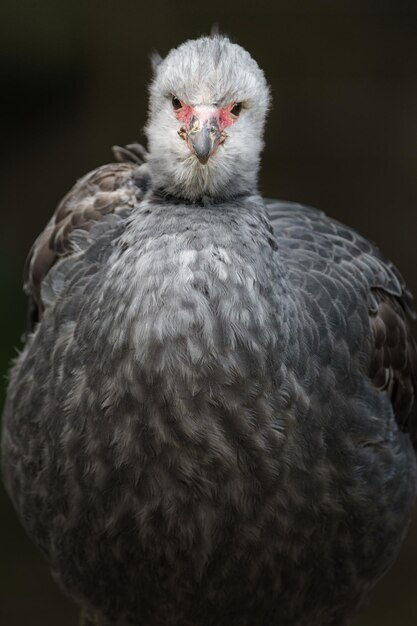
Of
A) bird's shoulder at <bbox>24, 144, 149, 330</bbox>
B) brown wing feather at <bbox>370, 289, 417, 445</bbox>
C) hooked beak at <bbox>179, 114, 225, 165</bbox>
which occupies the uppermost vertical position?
hooked beak at <bbox>179, 114, 225, 165</bbox>

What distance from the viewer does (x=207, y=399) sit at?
2.54 meters

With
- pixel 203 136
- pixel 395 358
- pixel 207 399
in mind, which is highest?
pixel 203 136

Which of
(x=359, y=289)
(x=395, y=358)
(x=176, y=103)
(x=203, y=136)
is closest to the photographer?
(x=203, y=136)

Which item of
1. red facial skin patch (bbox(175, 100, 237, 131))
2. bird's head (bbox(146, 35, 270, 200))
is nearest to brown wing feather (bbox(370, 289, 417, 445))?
bird's head (bbox(146, 35, 270, 200))

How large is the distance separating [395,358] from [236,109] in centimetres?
85

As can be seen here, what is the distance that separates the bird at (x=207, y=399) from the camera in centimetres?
254

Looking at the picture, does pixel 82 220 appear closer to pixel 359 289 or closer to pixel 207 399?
Result: pixel 359 289

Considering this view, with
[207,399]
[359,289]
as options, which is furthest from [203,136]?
[359,289]

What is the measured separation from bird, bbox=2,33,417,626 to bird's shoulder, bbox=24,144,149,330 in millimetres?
11

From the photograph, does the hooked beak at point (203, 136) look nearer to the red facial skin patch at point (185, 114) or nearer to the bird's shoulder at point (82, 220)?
the red facial skin patch at point (185, 114)

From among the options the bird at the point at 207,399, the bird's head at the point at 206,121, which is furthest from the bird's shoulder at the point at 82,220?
the bird's head at the point at 206,121

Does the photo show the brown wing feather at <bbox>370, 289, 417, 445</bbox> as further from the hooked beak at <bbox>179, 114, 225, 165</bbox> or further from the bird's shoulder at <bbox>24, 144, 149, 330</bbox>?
the hooked beak at <bbox>179, 114, 225, 165</bbox>

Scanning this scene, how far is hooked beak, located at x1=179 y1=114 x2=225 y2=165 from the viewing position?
247 centimetres

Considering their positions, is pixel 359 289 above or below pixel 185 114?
below
